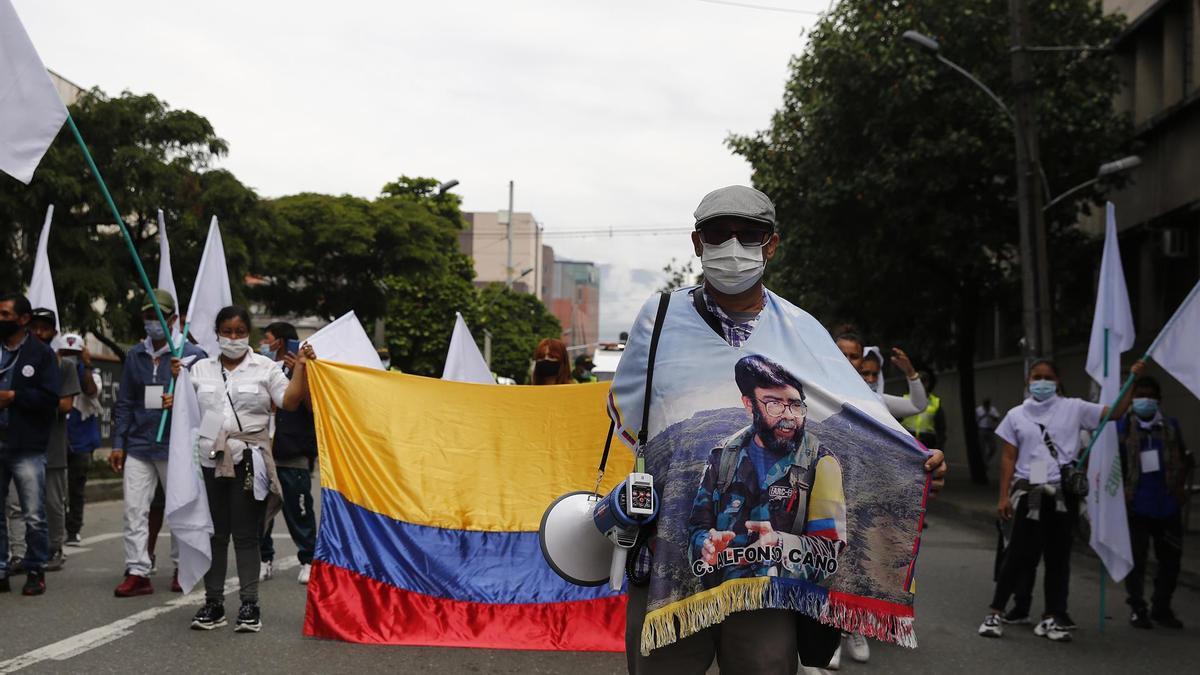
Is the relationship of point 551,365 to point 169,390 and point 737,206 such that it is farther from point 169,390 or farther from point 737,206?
point 737,206

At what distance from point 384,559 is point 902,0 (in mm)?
17437

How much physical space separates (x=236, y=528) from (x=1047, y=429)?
4.93 meters

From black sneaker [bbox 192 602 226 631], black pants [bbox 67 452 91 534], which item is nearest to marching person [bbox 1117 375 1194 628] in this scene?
black sneaker [bbox 192 602 226 631]

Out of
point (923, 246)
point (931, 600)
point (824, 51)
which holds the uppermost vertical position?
point (824, 51)

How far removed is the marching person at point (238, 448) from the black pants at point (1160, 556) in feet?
18.4

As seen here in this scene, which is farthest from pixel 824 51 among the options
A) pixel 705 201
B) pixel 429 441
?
pixel 705 201

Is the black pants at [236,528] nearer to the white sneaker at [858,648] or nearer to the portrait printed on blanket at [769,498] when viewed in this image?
the white sneaker at [858,648]

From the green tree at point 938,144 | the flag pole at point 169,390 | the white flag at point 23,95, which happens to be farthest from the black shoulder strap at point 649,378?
the green tree at point 938,144

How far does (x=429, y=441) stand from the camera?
782cm

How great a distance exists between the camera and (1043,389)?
28.4ft

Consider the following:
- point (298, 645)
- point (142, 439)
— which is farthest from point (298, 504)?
point (298, 645)

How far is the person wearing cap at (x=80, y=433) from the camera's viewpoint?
11000mm

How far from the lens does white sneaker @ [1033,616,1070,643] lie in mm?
8227

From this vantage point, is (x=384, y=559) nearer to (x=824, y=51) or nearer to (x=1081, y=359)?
(x=824, y=51)
